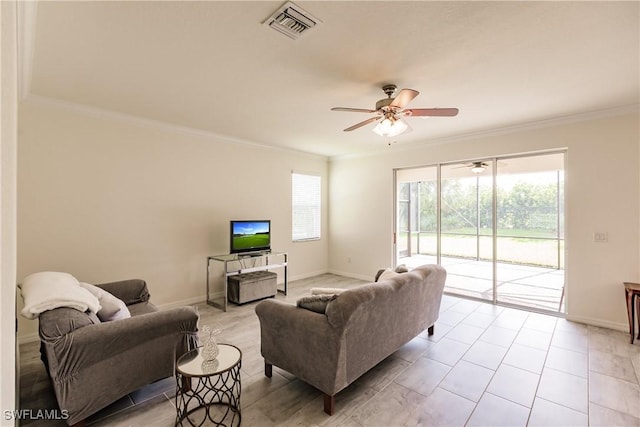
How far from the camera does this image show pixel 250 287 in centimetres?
458

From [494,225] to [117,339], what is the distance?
193 inches

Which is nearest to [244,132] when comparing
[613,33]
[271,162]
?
[271,162]

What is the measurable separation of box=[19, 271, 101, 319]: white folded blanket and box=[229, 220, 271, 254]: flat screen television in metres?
2.34

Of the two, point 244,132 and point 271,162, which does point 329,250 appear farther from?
point 244,132

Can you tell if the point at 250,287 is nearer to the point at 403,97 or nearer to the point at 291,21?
the point at 403,97

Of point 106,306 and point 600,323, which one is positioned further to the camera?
point 600,323

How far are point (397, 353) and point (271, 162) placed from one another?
387cm

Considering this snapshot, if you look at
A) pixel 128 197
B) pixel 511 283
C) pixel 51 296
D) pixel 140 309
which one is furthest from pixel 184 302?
pixel 511 283

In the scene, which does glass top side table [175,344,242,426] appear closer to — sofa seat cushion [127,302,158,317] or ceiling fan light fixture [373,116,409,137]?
sofa seat cushion [127,302,158,317]

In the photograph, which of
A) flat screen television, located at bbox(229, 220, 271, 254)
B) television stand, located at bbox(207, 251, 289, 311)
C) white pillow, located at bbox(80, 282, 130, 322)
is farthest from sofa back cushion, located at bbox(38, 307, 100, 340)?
flat screen television, located at bbox(229, 220, 271, 254)

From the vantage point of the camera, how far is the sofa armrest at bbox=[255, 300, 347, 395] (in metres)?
2.09

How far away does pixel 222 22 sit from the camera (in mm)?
1981

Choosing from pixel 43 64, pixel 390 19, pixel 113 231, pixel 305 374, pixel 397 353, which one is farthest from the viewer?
pixel 113 231
